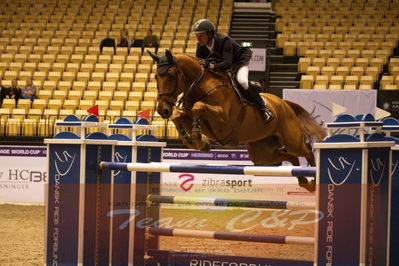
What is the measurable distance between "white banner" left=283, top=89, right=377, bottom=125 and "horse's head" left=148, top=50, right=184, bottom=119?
5810mm

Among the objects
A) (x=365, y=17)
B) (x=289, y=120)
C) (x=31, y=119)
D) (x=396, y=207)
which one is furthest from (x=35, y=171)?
(x=365, y=17)

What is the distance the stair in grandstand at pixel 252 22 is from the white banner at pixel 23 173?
6630 mm

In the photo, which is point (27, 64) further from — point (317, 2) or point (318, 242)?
point (318, 242)

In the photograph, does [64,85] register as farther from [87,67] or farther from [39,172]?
[39,172]

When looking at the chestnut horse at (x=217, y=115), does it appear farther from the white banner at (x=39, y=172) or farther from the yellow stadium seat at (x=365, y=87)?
the yellow stadium seat at (x=365, y=87)

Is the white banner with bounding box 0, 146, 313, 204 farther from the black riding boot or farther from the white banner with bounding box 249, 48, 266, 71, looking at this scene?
the black riding boot

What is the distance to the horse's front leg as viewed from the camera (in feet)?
16.2

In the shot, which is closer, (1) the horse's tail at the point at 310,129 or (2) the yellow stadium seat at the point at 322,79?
(1) the horse's tail at the point at 310,129

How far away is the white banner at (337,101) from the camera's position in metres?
10.5

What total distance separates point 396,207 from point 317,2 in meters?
13.6

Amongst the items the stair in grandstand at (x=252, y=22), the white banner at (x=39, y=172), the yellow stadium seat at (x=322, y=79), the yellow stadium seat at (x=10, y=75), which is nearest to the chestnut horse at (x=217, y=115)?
the white banner at (x=39, y=172)

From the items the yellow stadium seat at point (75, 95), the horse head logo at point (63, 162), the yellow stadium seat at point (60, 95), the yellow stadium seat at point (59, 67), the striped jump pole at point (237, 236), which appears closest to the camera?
the striped jump pole at point (237, 236)

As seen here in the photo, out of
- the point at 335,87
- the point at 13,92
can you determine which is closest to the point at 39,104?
the point at 13,92

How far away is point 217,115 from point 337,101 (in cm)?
582
